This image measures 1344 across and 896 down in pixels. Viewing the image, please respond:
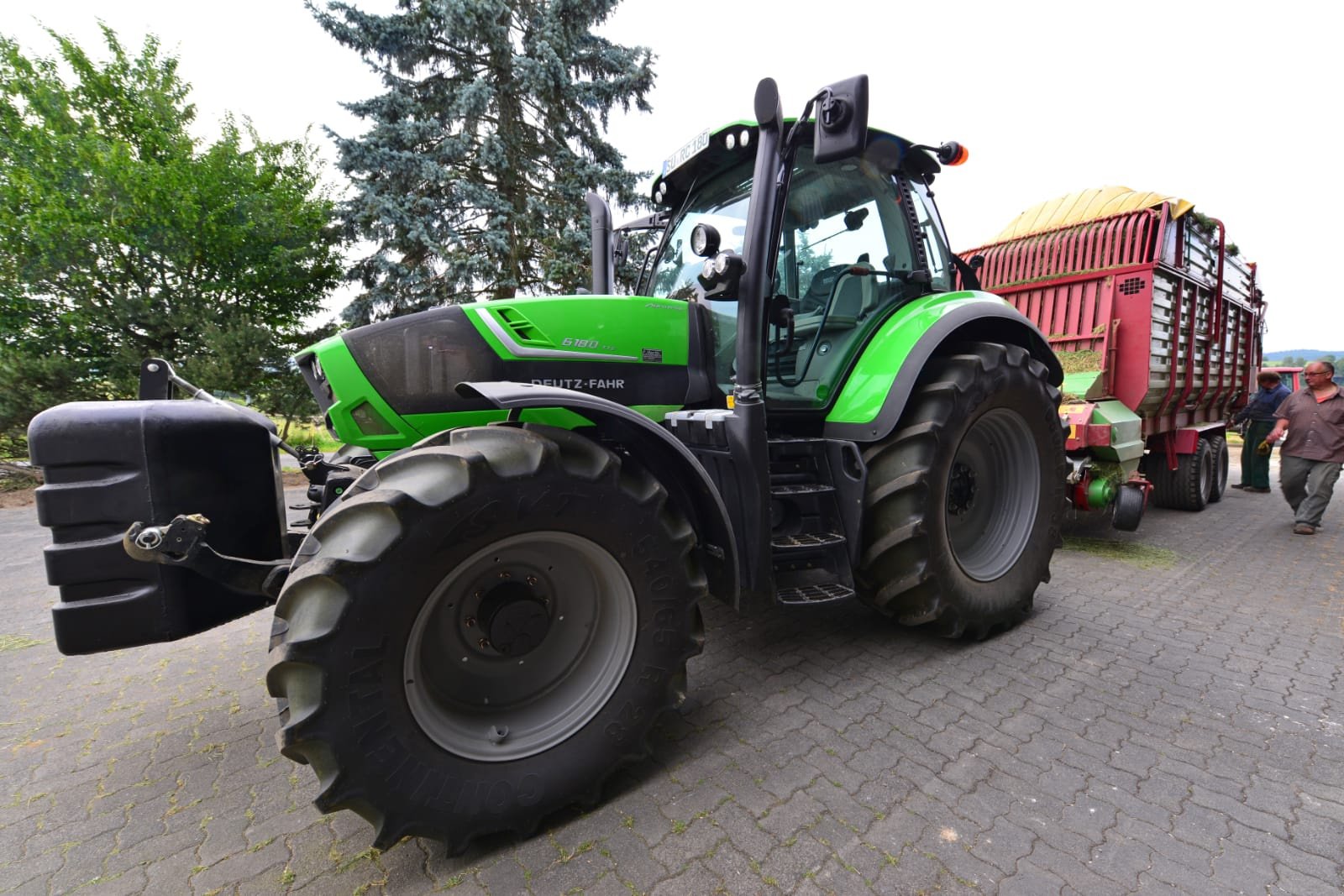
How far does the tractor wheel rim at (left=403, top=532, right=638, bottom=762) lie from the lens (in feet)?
5.75

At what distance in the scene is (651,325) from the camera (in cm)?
261

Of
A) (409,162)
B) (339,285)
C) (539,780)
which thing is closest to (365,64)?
(409,162)

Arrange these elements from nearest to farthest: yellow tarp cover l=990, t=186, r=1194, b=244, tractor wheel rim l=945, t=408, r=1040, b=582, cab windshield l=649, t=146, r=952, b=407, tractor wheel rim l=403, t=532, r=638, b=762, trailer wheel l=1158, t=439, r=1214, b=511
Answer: tractor wheel rim l=403, t=532, r=638, b=762, cab windshield l=649, t=146, r=952, b=407, tractor wheel rim l=945, t=408, r=1040, b=582, yellow tarp cover l=990, t=186, r=1194, b=244, trailer wheel l=1158, t=439, r=1214, b=511

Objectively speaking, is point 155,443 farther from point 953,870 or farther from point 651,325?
point 953,870

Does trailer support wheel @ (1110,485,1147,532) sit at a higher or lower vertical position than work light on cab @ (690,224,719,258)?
lower

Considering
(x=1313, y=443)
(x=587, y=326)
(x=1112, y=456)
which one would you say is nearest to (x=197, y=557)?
(x=587, y=326)

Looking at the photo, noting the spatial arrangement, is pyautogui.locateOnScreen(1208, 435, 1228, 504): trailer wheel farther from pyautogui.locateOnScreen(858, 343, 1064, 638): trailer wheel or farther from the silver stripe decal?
the silver stripe decal

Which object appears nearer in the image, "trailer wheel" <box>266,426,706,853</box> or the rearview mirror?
"trailer wheel" <box>266,426,706,853</box>

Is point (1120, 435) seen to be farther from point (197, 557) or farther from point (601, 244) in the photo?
point (197, 557)

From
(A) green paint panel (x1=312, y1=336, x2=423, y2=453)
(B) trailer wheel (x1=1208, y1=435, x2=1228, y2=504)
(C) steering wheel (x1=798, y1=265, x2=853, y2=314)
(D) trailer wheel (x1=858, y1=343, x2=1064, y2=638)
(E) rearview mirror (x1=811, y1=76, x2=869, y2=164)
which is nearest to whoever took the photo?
(E) rearview mirror (x1=811, y1=76, x2=869, y2=164)

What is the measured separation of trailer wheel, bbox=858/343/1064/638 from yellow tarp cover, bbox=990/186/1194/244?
11.1 ft

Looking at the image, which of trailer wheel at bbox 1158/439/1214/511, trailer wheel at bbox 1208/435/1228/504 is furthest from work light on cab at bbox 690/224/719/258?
trailer wheel at bbox 1208/435/1228/504

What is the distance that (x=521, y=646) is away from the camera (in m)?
1.90

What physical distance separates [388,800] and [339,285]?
12.6 meters
